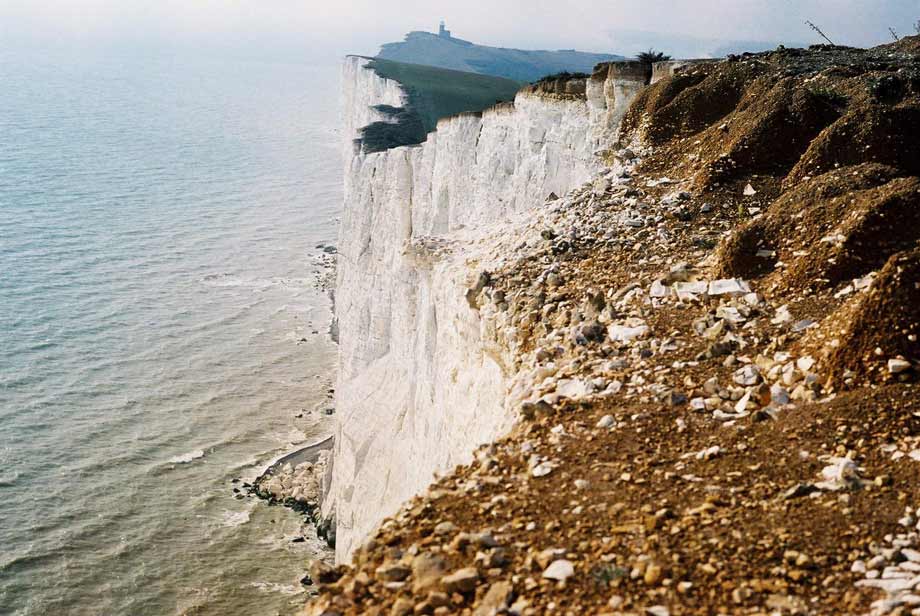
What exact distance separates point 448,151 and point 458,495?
19563mm

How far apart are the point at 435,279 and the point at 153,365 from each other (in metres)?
23.3

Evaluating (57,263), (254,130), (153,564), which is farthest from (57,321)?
(254,130)

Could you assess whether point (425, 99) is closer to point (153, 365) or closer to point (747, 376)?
point (153, 365)

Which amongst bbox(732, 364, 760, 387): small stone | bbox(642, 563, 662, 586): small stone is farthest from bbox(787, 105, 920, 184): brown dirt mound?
bbox(642, 563, 662, 586): small stone

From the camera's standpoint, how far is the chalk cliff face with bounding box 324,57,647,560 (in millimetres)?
11156

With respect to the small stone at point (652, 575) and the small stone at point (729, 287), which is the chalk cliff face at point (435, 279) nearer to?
the small stone at point (729, 287)

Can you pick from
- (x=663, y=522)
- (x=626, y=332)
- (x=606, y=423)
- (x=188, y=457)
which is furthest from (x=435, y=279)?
(x=188, y=457)

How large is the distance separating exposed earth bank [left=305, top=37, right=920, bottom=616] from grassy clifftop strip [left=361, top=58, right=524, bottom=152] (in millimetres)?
18908

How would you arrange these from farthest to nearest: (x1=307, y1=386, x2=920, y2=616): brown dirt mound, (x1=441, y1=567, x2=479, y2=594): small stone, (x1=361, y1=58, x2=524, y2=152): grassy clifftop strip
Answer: (x1=361, y1=58, x2=524, y2=152): grassy clifftop strip, (x1=441, y1=567, x2=479, y2=594): small stone, (x1=307, y1=386, x2=920, y2=616): brown dirt mound

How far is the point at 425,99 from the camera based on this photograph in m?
53.4

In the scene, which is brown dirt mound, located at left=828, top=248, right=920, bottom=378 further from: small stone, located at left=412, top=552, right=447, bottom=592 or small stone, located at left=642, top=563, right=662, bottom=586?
small stone, located at left=412, top=552, right=447, bottom=592

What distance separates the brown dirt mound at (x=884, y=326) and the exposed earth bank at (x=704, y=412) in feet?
0.05

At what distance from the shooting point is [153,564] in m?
21.8

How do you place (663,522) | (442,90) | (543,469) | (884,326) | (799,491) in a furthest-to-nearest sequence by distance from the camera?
(442,90) < (884,326) < (543,469) < (799,491) < (663,522)
